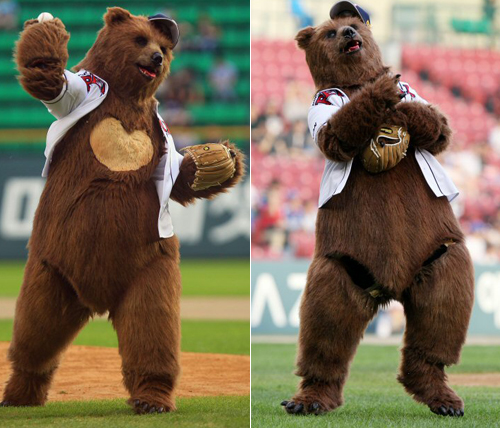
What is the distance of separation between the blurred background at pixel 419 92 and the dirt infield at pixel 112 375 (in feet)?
13.0

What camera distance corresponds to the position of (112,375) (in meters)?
4.68

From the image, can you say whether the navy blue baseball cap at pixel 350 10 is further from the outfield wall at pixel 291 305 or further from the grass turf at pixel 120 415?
the outfield wall at pixel 291 305

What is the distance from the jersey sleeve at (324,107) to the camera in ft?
11.7

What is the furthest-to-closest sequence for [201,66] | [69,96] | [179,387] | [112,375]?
A: [201,66], [112,375], [179,387], [69,96]

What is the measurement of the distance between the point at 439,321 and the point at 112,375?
2.02 metres

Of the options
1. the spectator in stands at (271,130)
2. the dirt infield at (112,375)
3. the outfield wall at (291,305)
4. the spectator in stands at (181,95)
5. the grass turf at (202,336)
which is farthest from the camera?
the spectator in stands at (181,95)

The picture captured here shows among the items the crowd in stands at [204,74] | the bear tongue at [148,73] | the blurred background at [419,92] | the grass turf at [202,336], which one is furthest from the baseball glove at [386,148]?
the crowd in stands at [204,74]

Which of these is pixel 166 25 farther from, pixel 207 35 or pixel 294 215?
pixel 207 35

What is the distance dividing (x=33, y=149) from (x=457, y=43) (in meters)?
8.39

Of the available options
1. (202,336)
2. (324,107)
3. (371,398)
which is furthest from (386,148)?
(202,336)

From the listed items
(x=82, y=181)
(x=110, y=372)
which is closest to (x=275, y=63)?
(x=110, y=372)

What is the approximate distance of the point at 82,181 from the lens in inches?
135

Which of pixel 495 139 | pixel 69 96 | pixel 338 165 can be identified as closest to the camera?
pixel 69 96

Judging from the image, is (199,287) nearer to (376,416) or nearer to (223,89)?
(223,89)
